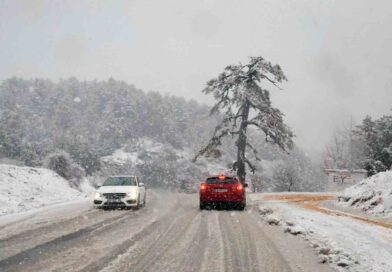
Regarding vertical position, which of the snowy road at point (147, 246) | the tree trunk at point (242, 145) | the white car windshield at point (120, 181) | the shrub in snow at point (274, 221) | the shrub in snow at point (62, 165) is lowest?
the snowy road at point (147, 246)

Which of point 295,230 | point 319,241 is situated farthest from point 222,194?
point 319,241

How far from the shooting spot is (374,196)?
2275 centimetres

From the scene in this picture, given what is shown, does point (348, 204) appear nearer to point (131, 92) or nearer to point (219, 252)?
point (219, 252)

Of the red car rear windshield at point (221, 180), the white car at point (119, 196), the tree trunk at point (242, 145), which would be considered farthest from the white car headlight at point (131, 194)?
the tree trunk at point (242, 145)

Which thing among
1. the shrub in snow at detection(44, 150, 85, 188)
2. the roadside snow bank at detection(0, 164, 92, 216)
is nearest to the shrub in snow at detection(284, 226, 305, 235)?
the roadside snow bank at detection(0, 164, 92, 216)

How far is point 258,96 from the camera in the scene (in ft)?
147

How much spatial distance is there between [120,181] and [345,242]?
13684 millimetres

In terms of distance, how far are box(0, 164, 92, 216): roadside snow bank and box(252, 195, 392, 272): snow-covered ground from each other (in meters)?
9.90

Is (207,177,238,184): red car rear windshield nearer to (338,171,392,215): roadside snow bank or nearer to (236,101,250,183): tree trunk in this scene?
(338,171,392,215): roadside snow bank

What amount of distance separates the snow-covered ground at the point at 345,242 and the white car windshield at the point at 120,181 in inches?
322

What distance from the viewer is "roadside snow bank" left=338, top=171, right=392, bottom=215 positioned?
2088 centimetres

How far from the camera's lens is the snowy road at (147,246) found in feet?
27.5

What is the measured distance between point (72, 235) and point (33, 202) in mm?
11193

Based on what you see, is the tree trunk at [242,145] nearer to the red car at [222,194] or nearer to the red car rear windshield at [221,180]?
the red car rear windshield at [221,180]
